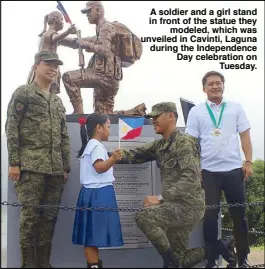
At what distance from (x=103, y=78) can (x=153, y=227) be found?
2326 mm

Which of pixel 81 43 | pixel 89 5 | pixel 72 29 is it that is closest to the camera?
pixel 72 29

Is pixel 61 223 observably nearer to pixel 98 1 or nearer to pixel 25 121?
pixel 25 121

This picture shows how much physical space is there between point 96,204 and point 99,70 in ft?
6.76

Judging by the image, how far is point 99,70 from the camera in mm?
5566

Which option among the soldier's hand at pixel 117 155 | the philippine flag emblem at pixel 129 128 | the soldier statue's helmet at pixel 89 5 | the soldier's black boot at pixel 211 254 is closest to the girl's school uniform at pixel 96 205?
the soldier's hand at pixel 117 155

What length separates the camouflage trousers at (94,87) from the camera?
5465mm

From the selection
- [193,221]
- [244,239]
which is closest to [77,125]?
[193,221]

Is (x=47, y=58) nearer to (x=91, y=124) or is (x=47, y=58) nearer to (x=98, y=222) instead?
(x=91, y=124)

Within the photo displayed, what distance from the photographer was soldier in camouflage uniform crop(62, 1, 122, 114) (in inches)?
215

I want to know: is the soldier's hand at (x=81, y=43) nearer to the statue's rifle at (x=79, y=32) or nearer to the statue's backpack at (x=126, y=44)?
the statue's rifle at (x=79, y=32)

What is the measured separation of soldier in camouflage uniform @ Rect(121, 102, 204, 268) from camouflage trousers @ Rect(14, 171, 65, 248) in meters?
0.65

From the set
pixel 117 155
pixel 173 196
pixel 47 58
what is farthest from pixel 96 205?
pixel 47 58

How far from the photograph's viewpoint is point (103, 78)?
5602mm

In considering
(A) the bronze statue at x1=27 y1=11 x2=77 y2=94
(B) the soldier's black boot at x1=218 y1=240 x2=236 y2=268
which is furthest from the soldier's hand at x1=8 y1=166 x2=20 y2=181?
(B) the soldier's black boot at x1=218 y1=240 x2=236 y2=268
